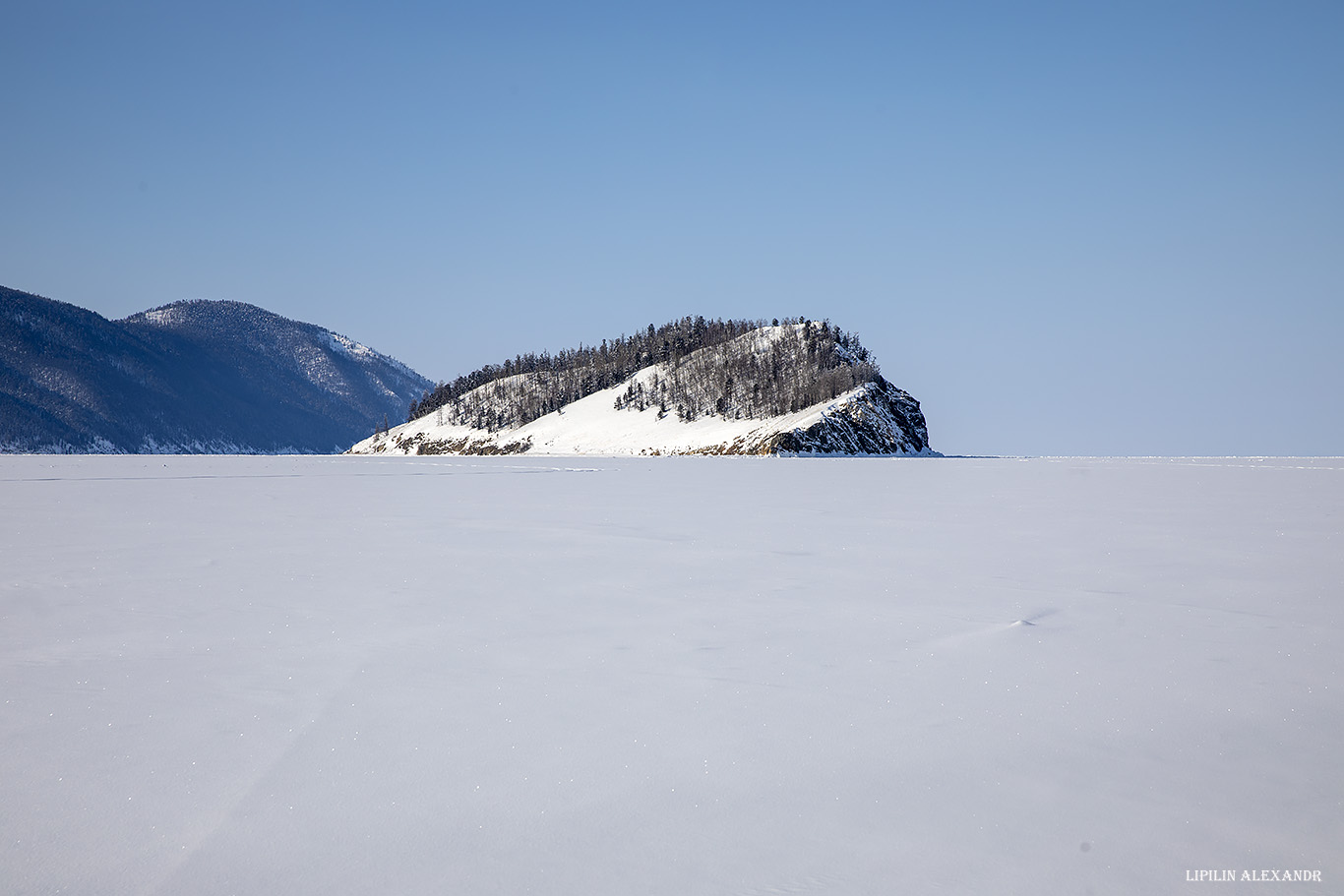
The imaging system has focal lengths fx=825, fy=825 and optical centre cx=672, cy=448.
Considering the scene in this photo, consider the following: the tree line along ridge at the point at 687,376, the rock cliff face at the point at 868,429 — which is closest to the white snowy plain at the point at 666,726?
the rock cliff face at the point at 868,429

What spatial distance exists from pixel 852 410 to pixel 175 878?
105 metres

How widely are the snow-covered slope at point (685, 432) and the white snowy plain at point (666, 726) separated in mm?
86108

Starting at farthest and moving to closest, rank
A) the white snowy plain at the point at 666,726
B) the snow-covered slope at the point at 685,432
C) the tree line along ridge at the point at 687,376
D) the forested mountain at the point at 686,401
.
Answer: the tree line along ridge at the point at 687,376, the forested mountain at the point at 686,401, the snow-covered slope at the point at 685,432, the white snowy plain at the point at 666,726

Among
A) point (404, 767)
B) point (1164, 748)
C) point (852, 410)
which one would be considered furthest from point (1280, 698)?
point (852, 410)

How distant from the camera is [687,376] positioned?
459 ft

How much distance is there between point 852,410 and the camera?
343 ft

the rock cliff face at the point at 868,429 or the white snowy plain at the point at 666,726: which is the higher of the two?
the rock cliff face at the point at 868,429

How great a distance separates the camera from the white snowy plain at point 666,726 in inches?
121

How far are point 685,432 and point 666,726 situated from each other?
382ft

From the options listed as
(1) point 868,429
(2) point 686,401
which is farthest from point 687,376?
(1) point 868,429

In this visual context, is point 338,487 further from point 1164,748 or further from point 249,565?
point 1164,748

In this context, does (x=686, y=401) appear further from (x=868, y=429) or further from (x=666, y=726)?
(x=666, y=726)

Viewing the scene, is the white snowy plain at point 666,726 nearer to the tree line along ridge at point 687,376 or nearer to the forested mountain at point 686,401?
the forested mountain at point 686,401

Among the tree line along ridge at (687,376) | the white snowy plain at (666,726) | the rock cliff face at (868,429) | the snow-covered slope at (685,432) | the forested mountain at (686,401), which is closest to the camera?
the white snowy plain at (666,726)
